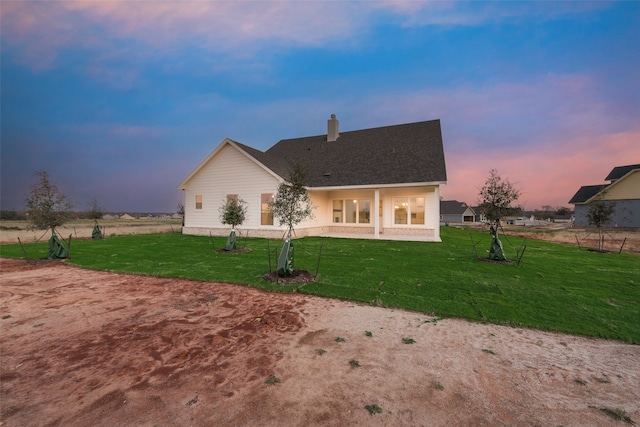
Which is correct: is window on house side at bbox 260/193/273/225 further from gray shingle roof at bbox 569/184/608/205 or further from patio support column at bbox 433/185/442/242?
gray shingle roof at bbox 569/184/608/205

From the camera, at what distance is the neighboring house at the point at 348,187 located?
56.4 ft

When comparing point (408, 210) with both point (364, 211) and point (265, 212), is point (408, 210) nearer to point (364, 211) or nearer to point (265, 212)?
point (364, 211)

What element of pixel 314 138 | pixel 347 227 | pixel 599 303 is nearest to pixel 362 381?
pixel 599 303

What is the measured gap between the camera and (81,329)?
4590mm

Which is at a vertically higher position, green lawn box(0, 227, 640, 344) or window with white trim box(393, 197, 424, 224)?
window with white trim box(393, 197, 424, 224)

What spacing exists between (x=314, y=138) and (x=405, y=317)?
76.3 feet

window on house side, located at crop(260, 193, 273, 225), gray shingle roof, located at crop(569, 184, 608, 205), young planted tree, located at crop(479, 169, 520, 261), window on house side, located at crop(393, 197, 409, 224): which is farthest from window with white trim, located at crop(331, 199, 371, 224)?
gray shingle roof, located at crop(569, 184, 608, 205)

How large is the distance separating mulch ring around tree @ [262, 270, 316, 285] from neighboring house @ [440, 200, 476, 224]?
6768 cm

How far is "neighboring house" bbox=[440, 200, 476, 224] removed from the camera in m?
66.2

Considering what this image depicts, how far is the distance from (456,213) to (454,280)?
68.3 m

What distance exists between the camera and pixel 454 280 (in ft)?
24.4

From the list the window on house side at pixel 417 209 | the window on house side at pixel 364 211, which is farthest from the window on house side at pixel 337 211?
the window on house side at pixel 417 209

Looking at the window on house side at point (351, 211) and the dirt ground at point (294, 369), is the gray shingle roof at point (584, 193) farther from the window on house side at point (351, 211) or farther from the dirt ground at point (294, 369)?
the dirt ground at point (294, 369)

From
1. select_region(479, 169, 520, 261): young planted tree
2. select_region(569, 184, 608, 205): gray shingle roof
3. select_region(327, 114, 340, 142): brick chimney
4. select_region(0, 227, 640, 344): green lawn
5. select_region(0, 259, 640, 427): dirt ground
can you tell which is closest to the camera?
select_region(0, 259, 640, 427): dirt ground
